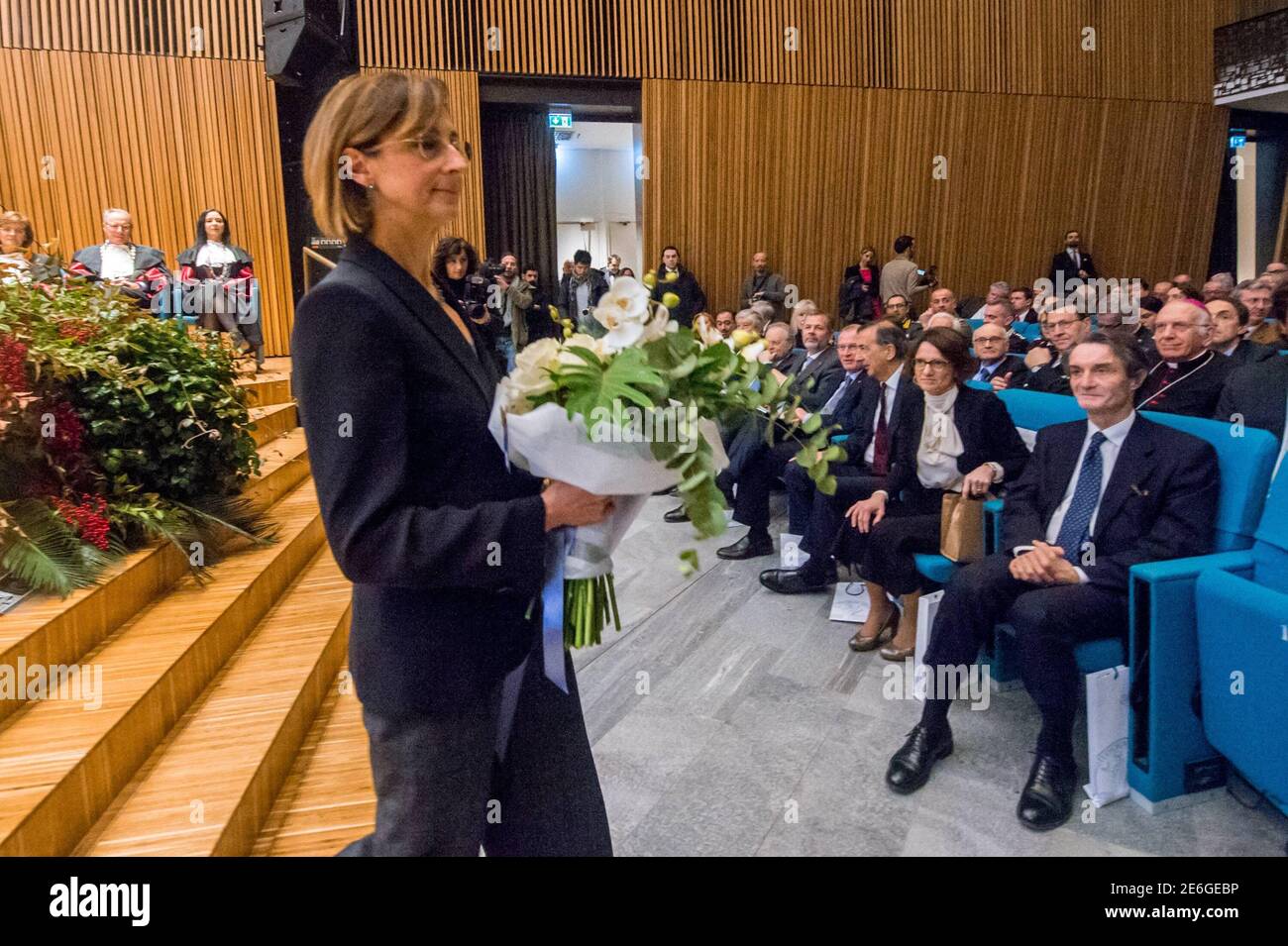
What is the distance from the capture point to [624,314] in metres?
1.13

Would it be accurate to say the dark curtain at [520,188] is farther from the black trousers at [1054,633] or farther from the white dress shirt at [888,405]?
the black trousers at [1054,633]

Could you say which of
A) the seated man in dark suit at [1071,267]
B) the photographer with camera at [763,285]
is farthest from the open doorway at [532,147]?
the seated man in dark suit at [1071,267]

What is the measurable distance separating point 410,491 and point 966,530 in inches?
94.2

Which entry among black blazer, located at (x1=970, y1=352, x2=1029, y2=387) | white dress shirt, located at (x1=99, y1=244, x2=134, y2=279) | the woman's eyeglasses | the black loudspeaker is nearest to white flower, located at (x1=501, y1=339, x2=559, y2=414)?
the woman's eyeglasses

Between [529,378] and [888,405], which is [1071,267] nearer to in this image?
[888,405]

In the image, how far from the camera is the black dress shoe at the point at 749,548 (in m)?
4.77

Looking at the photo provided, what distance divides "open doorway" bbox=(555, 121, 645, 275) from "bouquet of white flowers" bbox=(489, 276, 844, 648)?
12.3m

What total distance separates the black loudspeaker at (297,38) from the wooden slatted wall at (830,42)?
3.86m

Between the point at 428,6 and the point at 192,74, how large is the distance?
2.36 meters

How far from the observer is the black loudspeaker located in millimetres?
5094

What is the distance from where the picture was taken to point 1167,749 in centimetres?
232

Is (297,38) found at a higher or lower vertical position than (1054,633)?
higher

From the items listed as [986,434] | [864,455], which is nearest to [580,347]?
[986,434]
